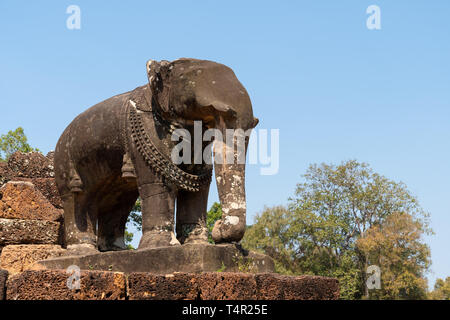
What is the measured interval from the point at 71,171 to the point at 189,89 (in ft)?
6.95

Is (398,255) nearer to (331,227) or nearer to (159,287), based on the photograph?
(331,227)

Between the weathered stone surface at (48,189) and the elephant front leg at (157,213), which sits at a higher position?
the weathered stone surface at (48,189)

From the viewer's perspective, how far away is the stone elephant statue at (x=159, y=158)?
6621 mm

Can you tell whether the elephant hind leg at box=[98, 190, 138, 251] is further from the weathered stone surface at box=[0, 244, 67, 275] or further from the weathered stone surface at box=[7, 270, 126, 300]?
the weathered stone surface at box=[7, 270, 126, 300]

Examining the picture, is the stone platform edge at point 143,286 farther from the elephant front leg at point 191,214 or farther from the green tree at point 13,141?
the green tree at point 13,141

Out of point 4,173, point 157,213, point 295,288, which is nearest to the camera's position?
point 295,288

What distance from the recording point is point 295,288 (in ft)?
19.8

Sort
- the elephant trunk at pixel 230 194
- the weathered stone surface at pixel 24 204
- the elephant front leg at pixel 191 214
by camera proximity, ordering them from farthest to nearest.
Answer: the weathered stone surface at pixel 24 204 < the elephant front leg at pixel 191 214 < the elephant trunk at pixel 230 194

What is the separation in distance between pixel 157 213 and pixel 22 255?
2818 millimetres

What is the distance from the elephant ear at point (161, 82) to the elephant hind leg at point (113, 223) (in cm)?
165

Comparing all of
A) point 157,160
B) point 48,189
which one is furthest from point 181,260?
point 48,189

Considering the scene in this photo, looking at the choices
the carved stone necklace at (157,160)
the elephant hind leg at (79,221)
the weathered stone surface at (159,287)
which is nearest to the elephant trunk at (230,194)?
the carved stone necklace at (157,160)
